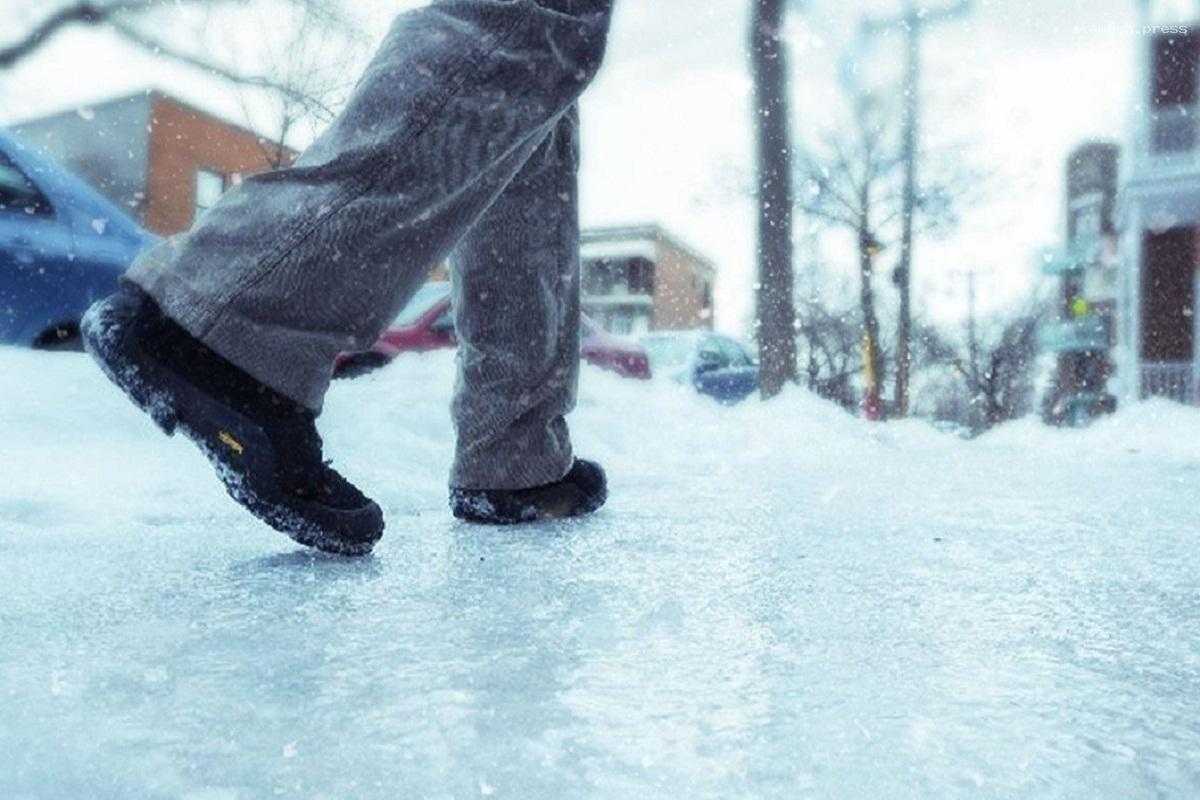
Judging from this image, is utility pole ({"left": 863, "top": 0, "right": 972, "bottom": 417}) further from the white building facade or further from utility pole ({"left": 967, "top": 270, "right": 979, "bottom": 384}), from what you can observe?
utility pole ({"left": 967, "top": 270, "right": 979, "bottom": 384})

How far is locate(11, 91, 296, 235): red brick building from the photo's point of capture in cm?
2292

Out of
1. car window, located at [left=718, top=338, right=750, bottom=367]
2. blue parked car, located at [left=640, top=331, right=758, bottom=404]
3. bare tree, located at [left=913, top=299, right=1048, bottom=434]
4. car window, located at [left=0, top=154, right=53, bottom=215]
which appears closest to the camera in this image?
car window, located at [left=0, top=154, right=53, bottom=215]

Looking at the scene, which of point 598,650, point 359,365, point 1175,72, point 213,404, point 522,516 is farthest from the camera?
point 1175,72

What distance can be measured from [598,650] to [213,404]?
49 centimetres

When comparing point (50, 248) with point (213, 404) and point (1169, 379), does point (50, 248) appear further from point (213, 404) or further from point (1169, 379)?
point (1169, 379)

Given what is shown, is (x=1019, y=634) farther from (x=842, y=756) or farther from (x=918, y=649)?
(x=842, y=756)

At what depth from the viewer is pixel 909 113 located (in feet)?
46.8

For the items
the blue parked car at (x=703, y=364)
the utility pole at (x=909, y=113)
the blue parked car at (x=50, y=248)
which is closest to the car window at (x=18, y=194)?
the blue parked car at (x=50, y=248)

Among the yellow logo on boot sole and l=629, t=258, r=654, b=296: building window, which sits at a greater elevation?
l=629, t=258, r=654, b=296: building window

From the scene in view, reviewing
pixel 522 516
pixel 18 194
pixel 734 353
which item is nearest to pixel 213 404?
pixel 522 516

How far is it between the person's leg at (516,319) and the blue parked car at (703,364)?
9563 millimetres

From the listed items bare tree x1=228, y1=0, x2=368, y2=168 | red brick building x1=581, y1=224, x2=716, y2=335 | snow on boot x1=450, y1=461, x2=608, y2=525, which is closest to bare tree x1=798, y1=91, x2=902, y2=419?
bare tree x1=228, y1=0, x2=368, y2=168

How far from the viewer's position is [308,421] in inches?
42.8

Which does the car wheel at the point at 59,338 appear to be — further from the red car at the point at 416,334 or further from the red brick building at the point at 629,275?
the red brick building at the point at 629,275
